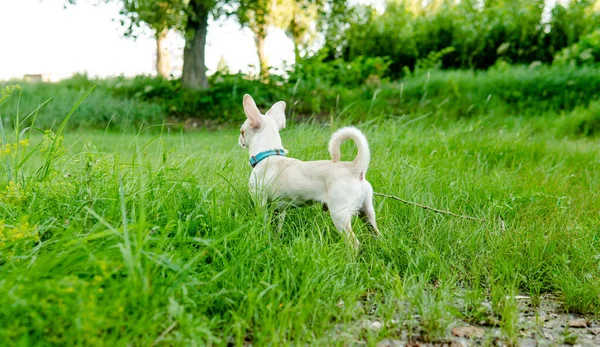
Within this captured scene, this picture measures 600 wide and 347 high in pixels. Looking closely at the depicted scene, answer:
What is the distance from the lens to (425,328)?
2307 mm

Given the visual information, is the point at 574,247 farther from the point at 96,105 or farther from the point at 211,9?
the point at 96,105

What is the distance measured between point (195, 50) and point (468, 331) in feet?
30.2

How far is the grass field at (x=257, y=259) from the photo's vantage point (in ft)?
6.34

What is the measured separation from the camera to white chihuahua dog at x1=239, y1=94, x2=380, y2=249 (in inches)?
121

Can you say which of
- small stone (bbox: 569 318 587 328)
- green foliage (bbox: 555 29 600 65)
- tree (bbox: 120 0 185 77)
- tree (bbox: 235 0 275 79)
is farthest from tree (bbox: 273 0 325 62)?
small stone (bbox: 569 318 587 328)

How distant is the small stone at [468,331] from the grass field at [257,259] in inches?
2.2

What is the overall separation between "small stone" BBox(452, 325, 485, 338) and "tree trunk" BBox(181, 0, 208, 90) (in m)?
8.71

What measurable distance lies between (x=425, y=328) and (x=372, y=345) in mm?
353

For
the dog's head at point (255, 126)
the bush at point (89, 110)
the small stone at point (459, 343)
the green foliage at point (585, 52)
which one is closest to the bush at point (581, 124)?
the green foliage at point (585, 52)

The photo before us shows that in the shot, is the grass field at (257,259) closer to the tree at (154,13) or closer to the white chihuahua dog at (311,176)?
the white chihuahua dog at (311,176)

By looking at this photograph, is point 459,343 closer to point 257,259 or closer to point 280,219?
point 257,259

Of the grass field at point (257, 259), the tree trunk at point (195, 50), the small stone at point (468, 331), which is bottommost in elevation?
the small stone at point (468, 331)

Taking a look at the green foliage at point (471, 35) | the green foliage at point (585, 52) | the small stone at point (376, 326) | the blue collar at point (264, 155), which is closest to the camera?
the small stone at point (376, 326)

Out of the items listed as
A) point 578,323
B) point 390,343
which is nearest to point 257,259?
point 390,343
